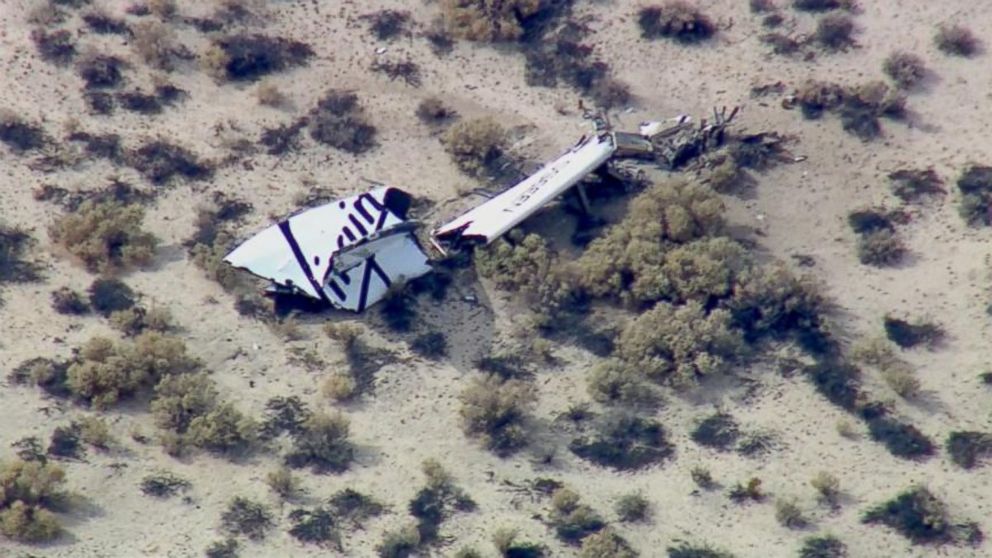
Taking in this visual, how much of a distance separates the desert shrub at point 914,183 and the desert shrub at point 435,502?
20558mm

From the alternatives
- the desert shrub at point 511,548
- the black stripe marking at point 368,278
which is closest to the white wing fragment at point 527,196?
the black stripe marking at point 368,278

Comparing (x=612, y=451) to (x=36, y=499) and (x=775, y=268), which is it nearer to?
(x=775, y=268)

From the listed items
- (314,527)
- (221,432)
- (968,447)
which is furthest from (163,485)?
(968,447)

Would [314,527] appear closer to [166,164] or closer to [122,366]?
[122,366]

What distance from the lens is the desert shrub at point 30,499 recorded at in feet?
150

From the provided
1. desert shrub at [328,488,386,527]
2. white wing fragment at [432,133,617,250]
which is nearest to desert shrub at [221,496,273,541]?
desert shrub at [328,488,386,527]

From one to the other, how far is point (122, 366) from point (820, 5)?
31.2 meters

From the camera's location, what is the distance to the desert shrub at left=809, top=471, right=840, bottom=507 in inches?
1890

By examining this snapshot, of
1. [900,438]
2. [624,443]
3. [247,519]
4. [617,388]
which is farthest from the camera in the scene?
[617,388]

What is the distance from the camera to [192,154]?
59.7 m

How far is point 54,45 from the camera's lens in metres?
63.3

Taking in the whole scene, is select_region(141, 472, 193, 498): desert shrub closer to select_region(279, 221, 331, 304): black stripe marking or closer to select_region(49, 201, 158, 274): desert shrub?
select_region(279, 221, 331, 304): black stripe marking

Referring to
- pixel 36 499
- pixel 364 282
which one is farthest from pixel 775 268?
pixel 36 499

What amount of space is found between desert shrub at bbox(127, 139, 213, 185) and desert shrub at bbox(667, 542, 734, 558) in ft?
74.0
